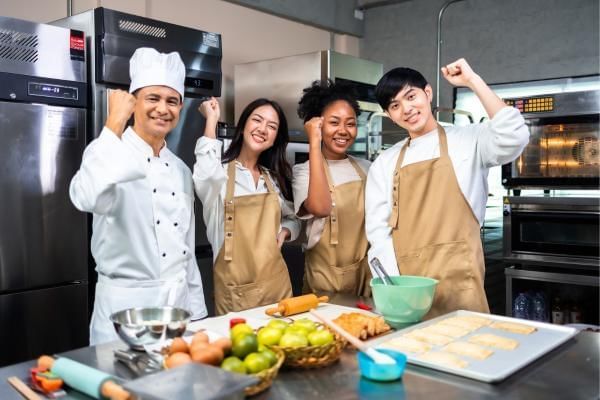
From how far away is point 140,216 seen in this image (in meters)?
1.89

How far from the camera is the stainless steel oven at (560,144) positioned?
3039 mm

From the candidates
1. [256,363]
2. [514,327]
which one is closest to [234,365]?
[256,363]

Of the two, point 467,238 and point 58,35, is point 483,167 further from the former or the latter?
point 58,35

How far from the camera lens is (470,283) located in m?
1.94

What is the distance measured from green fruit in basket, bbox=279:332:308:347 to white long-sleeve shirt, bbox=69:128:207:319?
0.73m

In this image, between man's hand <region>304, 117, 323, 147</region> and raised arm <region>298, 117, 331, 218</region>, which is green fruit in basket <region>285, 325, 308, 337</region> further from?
man's hand <region>304, 117, 323, 147</region>

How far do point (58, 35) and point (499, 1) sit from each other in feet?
11.0

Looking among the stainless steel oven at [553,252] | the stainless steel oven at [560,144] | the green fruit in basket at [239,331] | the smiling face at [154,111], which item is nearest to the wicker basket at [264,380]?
the green fruit in basket at [239,331]

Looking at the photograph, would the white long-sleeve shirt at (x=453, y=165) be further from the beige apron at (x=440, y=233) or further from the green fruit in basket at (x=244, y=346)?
the green fruit in basket at (x=244, y=346)

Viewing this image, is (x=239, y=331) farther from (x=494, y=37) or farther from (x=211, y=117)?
(x=494, y=37)

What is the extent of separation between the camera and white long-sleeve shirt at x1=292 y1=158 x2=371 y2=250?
230 centimetres

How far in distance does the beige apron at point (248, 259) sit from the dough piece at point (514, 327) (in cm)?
87

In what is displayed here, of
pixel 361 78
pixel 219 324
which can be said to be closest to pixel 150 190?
pixel 219 324

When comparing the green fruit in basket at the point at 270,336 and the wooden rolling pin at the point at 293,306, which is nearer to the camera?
the green fruit in basket at the point at 270,336
